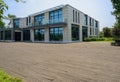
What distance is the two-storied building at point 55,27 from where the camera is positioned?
109ft

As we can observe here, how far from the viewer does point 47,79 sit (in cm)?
554

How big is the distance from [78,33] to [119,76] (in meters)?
32.3

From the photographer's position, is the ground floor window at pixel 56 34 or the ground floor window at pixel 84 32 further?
the ground floor window at pixel 84 32

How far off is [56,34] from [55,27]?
1.68 m

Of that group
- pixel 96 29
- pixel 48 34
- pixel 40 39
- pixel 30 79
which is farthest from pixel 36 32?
pixel 30 79

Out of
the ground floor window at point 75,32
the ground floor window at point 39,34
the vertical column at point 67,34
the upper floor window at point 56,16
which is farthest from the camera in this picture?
the ground floor window at point 39,34

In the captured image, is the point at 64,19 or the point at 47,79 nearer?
the point at 47,79

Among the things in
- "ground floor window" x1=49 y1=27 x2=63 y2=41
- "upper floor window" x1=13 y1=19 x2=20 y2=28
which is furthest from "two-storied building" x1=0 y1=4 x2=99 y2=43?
"upper floor window" x1=13 y1=19 x2=20 y2=28

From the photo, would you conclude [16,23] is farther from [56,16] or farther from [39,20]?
[56,16]

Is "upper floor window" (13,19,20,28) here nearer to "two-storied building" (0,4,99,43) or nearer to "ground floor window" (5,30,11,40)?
"two-storied building" (0,4,99,43)

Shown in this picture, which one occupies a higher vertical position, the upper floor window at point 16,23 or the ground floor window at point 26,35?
the upper floor window at point 16,23

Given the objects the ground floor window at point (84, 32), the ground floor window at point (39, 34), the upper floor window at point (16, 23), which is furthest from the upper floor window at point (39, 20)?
the ground floor window at point (84, 32)

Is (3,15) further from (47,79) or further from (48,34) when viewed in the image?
(48,34)

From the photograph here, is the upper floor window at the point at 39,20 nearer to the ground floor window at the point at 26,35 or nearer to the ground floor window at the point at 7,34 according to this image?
the ground floor window at the point at 26,35
